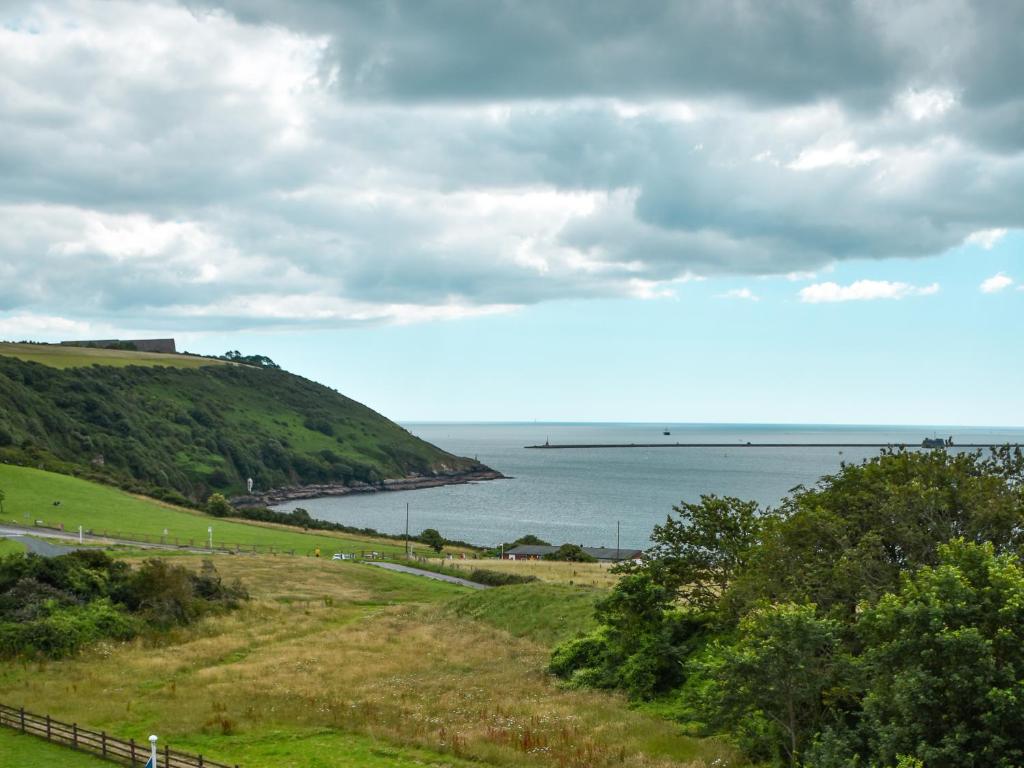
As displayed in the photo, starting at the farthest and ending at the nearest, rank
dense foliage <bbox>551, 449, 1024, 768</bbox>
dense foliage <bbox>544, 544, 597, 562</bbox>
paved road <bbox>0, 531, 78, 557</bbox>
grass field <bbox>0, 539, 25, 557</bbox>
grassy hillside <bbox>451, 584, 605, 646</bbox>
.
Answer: dense foliage <bbox>544, 544, 597, 562</bbox>, grass field <bbox>0, 539, 25, 557</bbox>, paved road <bbox>0, 531, 78, 557</bbox>, grassy hillside <bbox>451, 584, 605, 646</bbox>, dense foliage <bbox>551, 449, 1024, 768</bbox>

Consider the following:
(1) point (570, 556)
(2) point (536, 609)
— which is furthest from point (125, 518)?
(2) point (536, 609)

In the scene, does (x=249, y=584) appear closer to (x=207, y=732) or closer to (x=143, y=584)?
(x=143, y=584)

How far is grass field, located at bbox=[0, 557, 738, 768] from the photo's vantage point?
1128 inches

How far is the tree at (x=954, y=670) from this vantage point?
19078 millimetres

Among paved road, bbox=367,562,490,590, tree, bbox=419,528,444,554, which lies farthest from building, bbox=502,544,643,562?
paved road, bbox=367,562,490,590

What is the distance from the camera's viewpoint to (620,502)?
194m

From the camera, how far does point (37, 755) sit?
90.3 feet

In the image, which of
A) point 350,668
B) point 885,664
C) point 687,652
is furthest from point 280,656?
point 885,664

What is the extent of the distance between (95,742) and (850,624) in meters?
23.7

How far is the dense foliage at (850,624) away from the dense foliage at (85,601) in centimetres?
2336

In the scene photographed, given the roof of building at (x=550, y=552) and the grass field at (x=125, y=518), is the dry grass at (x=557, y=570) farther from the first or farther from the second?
the roof of building at (x=550, y=552)

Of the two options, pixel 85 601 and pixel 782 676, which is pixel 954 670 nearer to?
pixel 782 676

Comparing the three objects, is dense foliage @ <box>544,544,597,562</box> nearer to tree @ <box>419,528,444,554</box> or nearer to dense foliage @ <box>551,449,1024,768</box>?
tree @ <box>419,528,444,554</box>

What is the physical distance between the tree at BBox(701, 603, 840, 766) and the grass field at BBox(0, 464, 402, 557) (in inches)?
2703
